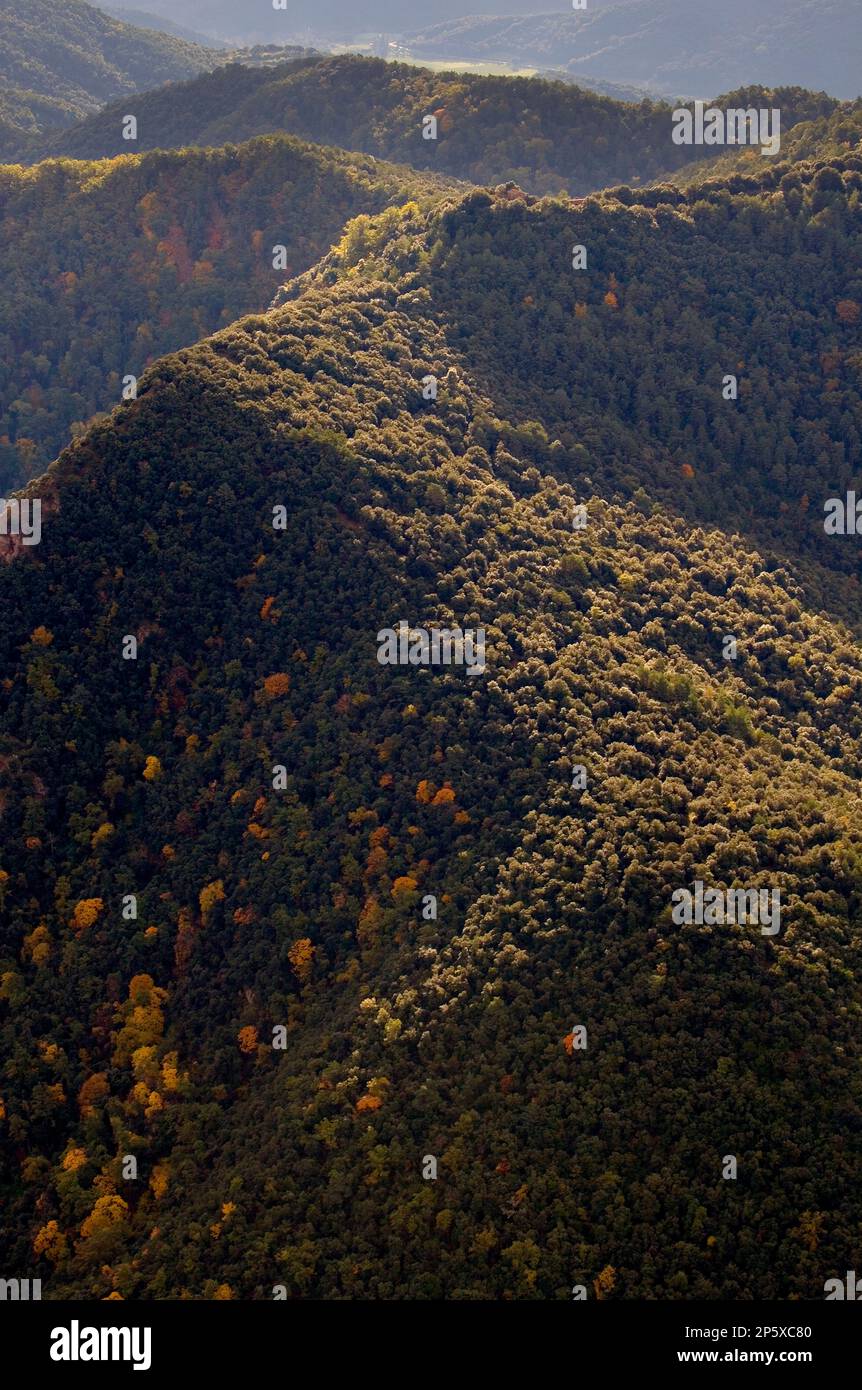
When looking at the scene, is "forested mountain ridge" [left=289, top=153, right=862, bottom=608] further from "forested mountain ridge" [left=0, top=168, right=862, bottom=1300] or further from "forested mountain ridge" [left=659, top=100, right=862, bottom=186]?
"forested mountain ridge" [left=659, top=100, right=862, bottom=186]

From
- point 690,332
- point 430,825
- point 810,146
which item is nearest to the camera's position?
point 430,825

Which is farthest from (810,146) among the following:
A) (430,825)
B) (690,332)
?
(430,825)

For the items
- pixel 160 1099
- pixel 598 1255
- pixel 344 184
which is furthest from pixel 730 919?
pixel 344 184

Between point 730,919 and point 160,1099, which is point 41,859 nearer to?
point 160,1099

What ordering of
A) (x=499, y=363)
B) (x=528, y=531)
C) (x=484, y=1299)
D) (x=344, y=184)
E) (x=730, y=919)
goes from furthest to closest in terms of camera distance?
(x=344, y=184) < (x=499, y=363) < (x=528, y=531) < (x=730, y=919) < (x=484, y=1299)

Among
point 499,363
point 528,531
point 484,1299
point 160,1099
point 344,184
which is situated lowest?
point 484,1299

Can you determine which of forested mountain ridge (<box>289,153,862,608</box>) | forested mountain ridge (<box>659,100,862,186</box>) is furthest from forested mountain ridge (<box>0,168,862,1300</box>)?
forested mountain ridge (<box>659,100,862,186</box>)

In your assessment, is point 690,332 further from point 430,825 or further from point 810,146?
A: point 430,825

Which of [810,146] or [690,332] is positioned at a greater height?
[810,146]
